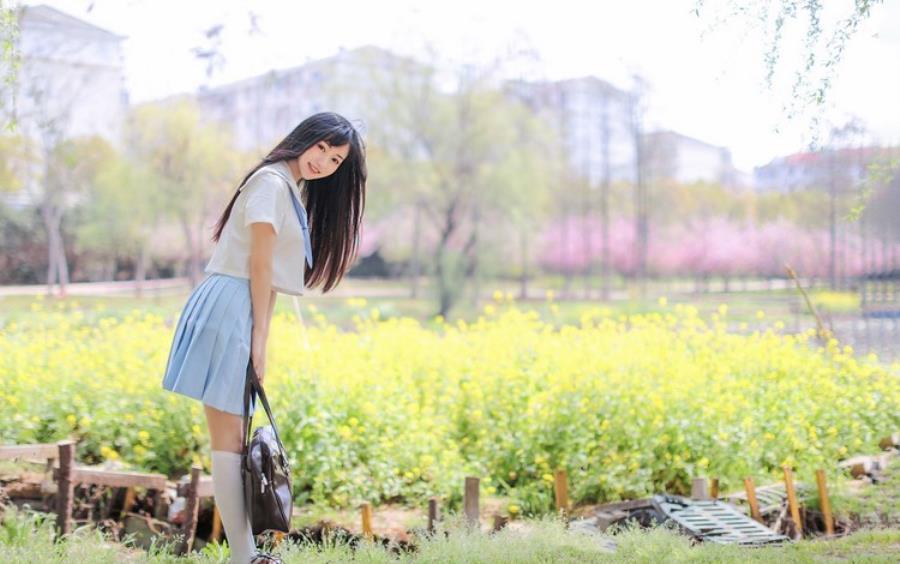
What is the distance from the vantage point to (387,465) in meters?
4.39

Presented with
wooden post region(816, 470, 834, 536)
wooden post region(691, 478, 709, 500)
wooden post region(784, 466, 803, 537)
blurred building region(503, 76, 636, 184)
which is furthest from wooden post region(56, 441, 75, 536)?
blurred building region(503, 76, 636, 184)

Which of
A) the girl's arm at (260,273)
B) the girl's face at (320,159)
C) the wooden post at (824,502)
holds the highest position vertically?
the girl's face at (320,159)

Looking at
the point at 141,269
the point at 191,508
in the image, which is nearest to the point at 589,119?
the point at 141,269

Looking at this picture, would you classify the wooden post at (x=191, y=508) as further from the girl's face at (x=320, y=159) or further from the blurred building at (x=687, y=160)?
the blurred building at (x=687, y=160)

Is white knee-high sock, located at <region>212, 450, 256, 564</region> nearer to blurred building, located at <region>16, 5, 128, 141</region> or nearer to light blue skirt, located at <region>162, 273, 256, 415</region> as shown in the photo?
light blue skirt, located at <region>162, 273, 256, 415</region>

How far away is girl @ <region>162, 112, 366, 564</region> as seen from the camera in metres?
2.32

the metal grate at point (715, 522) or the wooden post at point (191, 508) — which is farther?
the wooden post at point (191, 508)

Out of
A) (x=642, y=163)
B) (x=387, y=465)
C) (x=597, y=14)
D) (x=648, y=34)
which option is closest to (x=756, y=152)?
(x=648, y=34)

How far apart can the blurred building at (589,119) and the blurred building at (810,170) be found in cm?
196

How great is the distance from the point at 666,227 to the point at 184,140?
5.02 metres

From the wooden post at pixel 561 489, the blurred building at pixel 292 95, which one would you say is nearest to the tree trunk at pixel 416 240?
the blurred building at pixel 292 95

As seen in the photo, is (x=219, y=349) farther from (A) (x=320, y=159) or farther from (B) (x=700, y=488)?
(B) (x=700, y=488)

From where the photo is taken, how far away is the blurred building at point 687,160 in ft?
31.0

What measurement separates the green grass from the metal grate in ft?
0.61
